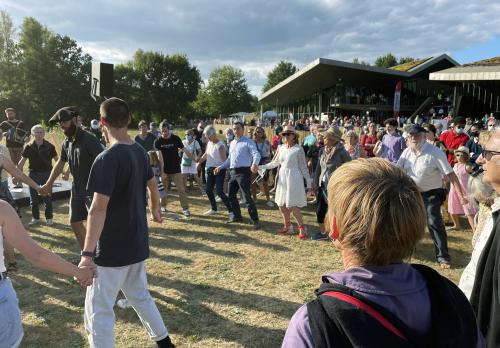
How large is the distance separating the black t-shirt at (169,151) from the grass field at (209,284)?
1256mm

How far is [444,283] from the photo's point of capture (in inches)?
45.6

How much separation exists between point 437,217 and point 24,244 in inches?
191

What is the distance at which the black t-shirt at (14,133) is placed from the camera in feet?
33.6

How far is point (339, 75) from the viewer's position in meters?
28.1

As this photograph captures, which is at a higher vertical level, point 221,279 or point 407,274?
point 407,274

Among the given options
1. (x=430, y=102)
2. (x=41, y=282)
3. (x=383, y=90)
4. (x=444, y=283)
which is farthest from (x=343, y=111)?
(x=444, y=283)

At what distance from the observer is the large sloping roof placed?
24.9 meters

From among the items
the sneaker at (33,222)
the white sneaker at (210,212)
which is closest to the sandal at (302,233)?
the white sneaker at (210,212)

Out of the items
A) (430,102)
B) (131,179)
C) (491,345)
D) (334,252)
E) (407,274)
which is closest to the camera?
(407,274)

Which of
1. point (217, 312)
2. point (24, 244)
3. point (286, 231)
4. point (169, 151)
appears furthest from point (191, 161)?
point (24, 244)

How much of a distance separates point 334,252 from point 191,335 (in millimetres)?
2939

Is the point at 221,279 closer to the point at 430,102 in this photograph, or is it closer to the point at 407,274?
the point at 407,274

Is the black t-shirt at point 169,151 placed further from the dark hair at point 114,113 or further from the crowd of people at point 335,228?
the dark hair at point 114,113

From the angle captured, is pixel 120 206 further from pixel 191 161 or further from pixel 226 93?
pixel 226 93
